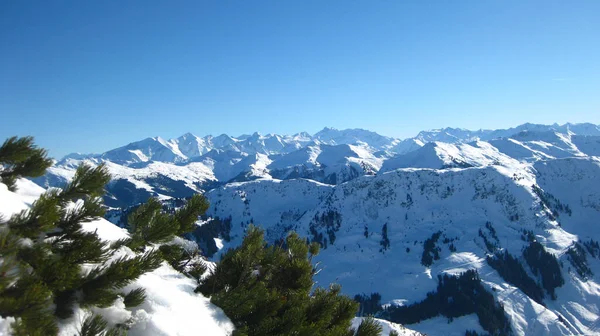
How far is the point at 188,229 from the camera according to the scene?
14.3 ft

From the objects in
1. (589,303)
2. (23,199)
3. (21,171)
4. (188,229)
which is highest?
(21,171)

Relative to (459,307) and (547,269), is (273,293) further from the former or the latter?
(547,269)

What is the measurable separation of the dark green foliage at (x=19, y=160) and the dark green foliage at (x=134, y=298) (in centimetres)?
162

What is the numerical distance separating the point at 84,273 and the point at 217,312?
4.81ft

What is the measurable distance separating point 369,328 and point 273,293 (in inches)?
65.8

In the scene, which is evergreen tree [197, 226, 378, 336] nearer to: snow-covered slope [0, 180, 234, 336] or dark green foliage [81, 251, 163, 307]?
snow-covered slope [0, 180, 234, 336]

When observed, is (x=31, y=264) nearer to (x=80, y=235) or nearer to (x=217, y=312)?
(x=80, y=235)

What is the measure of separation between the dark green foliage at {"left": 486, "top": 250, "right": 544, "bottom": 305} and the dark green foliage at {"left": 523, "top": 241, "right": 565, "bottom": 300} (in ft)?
21.8

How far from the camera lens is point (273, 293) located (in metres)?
4.40

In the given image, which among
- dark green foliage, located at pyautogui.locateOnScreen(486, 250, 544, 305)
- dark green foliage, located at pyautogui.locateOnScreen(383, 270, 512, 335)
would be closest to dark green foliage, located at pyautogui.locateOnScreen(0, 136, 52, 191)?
dark green foliage, located at pyautogui.locateOnScreen(383, 270, 512, 335)

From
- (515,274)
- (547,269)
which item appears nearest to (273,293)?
(515,274)

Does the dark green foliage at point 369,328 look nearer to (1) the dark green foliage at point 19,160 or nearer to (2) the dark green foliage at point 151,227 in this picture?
(2) the dark green foliage at point 151,227

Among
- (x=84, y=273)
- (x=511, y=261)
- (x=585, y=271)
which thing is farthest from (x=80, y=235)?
(x=585, y=271)

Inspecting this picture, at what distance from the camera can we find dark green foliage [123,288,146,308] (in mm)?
2951
